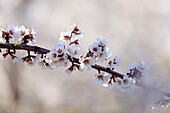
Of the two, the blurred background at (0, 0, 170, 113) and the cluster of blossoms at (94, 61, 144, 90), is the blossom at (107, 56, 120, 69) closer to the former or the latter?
the cluster of blossoms at (94, 61, 144, 90)

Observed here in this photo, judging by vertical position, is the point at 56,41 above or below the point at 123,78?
above

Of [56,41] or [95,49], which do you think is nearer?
[95,49]

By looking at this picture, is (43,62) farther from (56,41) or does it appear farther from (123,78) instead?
(56,41)

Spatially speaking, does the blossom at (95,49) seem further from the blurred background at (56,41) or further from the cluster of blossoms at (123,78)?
the blurred background at (56,41)

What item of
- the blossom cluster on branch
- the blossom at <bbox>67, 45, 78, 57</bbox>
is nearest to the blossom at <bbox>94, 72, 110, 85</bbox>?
the blossom cluster on branch

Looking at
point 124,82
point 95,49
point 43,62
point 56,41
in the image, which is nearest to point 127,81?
point 124,82

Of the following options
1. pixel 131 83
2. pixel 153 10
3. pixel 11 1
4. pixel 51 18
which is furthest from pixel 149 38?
pixel 131 83

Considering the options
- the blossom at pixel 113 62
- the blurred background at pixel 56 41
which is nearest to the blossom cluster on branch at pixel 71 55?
the blossom at pixel 113 62

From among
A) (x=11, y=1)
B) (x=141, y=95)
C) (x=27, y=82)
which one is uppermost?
(x=11, y=1)

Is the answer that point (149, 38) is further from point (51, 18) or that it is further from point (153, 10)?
point (51, 18)
